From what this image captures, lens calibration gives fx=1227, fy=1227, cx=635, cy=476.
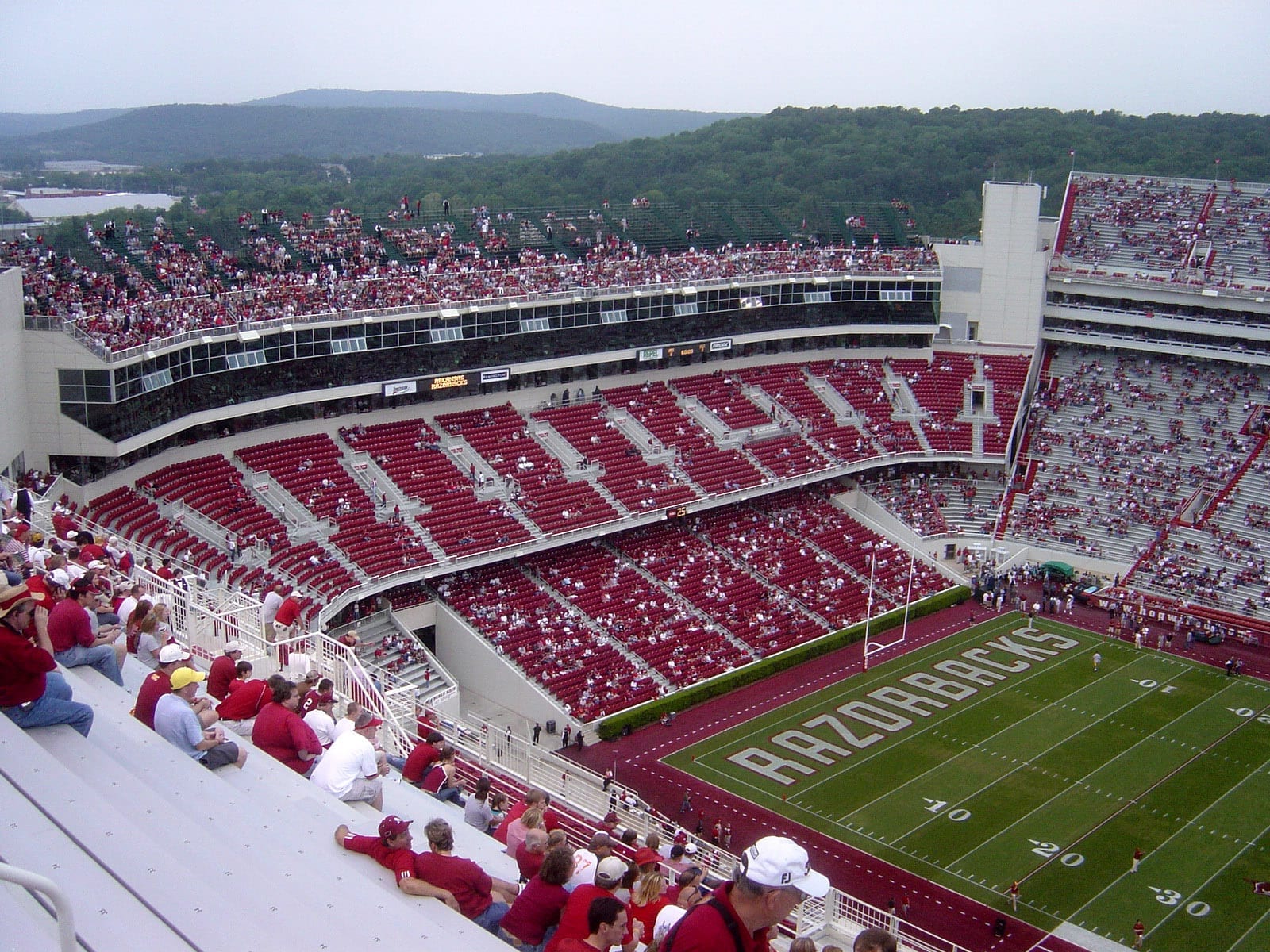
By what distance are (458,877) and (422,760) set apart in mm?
4725

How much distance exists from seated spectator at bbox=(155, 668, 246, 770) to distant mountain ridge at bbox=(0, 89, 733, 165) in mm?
32971

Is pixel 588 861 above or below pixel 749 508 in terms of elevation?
above

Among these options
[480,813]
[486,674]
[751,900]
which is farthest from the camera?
[486,674]

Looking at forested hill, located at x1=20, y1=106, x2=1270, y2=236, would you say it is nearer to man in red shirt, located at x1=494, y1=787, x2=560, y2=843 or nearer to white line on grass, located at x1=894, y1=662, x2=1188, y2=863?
white line on grass, located at x1=894, y1=662, x2=1188, y2=863

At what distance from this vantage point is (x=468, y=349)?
38781 mm

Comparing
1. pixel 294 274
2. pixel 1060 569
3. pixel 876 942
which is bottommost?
pixel 1060 569

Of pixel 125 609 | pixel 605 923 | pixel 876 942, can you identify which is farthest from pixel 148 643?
pixel 876 942

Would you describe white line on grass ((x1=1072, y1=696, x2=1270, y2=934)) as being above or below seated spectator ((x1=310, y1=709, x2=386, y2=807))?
below

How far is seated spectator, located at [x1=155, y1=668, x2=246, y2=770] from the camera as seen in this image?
907cm

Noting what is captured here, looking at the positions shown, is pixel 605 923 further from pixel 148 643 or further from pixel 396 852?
pixel 148 643

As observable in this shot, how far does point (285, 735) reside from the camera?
33.8ft

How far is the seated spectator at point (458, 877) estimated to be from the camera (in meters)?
7.49

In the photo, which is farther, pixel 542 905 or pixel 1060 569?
pixel 1060 569

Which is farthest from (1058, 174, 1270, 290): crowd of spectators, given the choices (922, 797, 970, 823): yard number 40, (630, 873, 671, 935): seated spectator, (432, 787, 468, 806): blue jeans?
(630, 873, 671, 935): seated spectator
